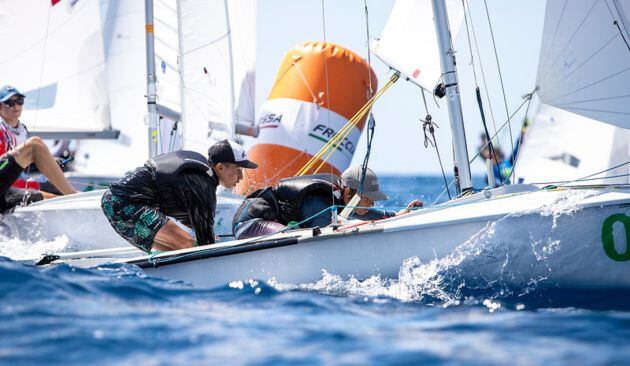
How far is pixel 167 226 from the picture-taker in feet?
16.8

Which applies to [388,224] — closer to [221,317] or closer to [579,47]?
[221,317]

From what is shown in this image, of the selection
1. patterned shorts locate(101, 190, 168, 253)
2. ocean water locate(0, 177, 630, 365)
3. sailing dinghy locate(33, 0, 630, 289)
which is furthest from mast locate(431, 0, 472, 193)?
patterned shorts locate(101, 190, 168, 253)

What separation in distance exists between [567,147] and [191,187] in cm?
817

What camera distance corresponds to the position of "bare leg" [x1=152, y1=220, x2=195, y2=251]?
5.13 metres

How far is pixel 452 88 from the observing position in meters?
5.78

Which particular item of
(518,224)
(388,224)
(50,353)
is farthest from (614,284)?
(50,353)

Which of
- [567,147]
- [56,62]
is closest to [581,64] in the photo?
[567,147]

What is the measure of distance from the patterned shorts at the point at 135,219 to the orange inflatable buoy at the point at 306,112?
248 inches

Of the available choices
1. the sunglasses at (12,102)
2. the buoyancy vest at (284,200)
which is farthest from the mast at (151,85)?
the buoyancy vest at (284,200)

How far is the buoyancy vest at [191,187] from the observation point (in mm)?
4941

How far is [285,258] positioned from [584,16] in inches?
97.3

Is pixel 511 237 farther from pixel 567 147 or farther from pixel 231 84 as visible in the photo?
pixel 567 147

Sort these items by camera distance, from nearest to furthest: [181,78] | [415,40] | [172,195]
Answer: [172,195]
[415,40]
[181,78]

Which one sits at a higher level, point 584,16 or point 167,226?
point 584,16
